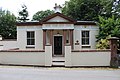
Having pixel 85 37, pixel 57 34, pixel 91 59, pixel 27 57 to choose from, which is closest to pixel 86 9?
pixel 85 37

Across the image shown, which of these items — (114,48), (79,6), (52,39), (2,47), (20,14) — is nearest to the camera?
(114,48)

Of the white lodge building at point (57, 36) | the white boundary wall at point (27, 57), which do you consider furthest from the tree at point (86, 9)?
the white boundary wall at point (27, 57)

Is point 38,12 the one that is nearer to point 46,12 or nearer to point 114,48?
point 46,12

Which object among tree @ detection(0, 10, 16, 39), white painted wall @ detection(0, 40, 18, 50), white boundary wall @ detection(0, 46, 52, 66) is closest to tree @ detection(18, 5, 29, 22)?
tree @ detection(0, 10, 16, 39)

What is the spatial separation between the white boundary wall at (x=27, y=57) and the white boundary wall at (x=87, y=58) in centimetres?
A: 164

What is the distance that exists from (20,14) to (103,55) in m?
46.5

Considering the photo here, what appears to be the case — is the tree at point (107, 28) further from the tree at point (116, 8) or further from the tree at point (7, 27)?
the tree at point (7, 27)

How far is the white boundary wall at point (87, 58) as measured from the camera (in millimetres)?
22391

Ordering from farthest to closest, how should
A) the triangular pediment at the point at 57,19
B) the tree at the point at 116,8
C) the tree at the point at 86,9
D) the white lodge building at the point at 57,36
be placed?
the tree at the point at 86,9
the tree at the point at 116,8
the white lodge building at the point at 57,36
the triangular pediment at the point at 57,19

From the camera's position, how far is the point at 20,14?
66250 millimetres

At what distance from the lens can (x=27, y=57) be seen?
23.2 m

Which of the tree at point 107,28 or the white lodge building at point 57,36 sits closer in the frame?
the tree at point 107,28

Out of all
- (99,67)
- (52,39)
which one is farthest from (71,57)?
(52,39)

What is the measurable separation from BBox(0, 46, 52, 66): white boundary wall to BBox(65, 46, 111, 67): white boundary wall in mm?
1638
